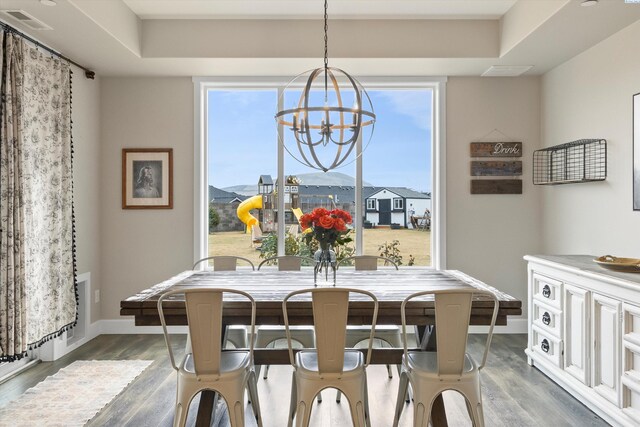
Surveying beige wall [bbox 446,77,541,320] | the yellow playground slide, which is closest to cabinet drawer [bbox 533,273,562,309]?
beige wall [bbox 446,77,541,320]

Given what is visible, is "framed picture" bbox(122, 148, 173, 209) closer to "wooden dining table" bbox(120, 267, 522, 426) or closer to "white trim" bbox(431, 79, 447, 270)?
"wooden dining table" bbox(120, 267, 522, 426)

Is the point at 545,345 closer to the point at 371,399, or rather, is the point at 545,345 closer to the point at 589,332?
the point at 589,332

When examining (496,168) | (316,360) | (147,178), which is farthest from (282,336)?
(496,168)

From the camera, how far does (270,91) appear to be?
187 inches

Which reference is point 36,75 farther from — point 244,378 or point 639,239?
point 639,239

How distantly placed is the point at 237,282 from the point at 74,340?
84.6 inches

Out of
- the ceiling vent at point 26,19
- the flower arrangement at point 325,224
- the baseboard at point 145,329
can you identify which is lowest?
the baseboard at point 145,329

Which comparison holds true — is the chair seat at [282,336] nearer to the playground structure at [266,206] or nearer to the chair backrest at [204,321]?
the chair backrest at [204,321]

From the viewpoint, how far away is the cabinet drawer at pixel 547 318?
3191mm

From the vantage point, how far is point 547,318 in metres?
3.35

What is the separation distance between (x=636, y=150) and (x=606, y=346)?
139cm

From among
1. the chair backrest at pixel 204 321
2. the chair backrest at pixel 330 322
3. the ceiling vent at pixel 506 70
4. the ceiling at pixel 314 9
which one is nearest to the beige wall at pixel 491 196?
the ceiling vent at pixel 506 70

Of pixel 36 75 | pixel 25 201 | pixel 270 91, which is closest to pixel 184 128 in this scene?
pixel 270 91

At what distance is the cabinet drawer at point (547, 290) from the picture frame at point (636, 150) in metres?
0.75
